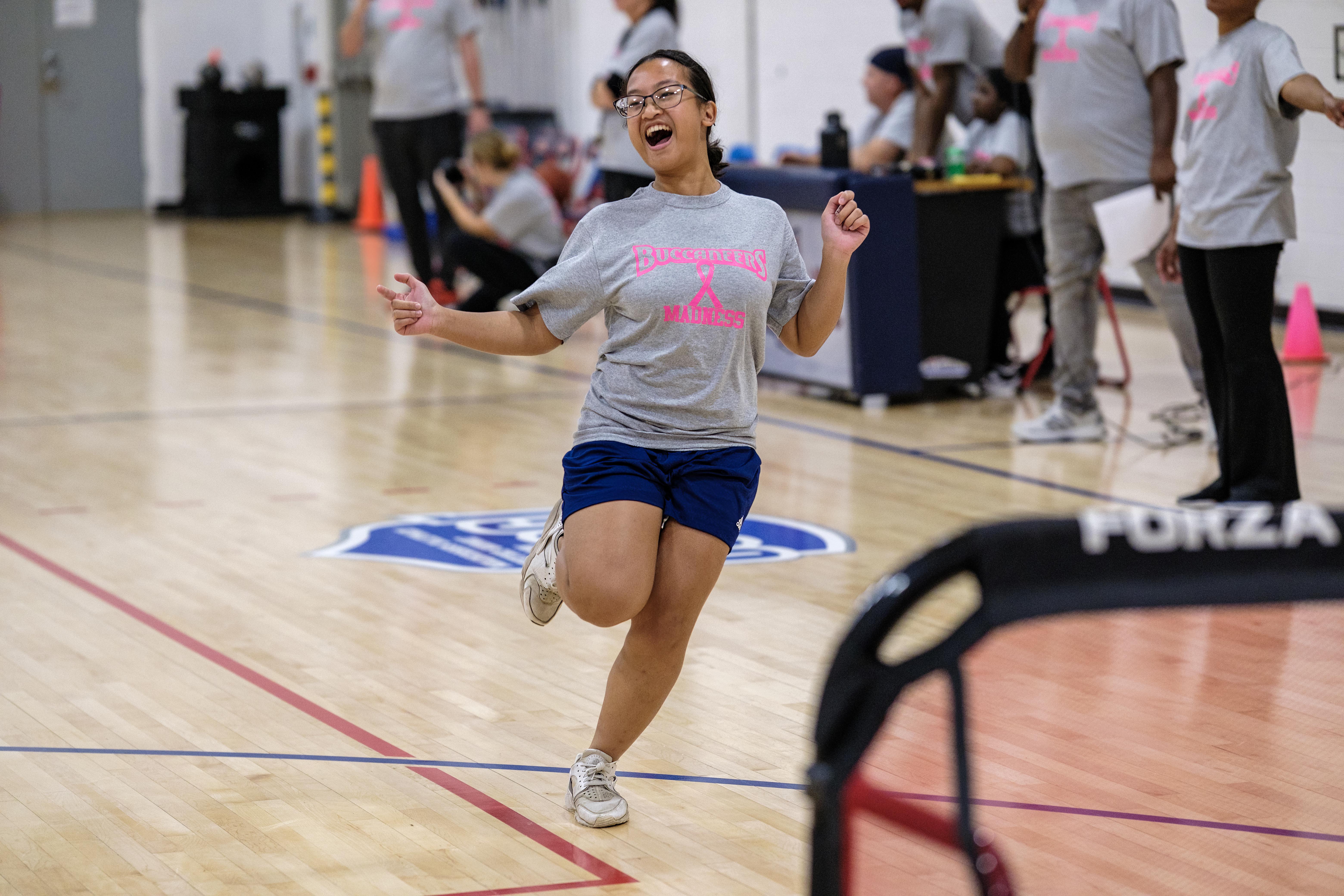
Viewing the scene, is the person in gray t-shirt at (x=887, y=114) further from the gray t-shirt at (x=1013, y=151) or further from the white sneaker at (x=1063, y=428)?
the white sneaker at (x=1063, y=428)

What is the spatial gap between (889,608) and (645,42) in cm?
697

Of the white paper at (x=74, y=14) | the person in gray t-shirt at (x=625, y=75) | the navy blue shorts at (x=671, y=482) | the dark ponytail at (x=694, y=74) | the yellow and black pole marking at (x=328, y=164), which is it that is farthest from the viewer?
the white paper at (x=74, y=14)

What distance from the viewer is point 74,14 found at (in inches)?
703

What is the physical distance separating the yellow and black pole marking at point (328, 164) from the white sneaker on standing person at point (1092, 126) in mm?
12002

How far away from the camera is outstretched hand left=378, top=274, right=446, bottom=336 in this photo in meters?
2.81

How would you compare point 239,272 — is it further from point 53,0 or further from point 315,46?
point 53,0

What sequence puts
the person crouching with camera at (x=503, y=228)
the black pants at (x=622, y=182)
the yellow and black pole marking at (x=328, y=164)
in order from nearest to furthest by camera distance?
the black pants at (x=622, y=182)
the person crouching with camera at (x=503, y=228)
the yellow and black pole marking at (x=328, y=164)

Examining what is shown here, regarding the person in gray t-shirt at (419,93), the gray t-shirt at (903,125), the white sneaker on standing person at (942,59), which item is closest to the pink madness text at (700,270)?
the white sneaker on standing person at (942,59)

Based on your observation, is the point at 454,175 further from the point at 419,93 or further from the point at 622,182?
the point at 622,182

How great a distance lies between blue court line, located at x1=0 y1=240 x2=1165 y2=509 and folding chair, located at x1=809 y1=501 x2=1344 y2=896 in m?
0.84

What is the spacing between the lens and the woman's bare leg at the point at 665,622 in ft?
9.39

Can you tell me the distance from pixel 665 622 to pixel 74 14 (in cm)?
1688

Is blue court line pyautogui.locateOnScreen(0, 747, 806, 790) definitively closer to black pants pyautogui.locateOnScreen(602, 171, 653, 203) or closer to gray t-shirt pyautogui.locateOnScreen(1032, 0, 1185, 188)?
gray t-shirt pyautogui.locateOnScreen(1032, 0, 1185, 188)

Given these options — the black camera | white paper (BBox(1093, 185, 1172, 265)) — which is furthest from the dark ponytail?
the black camera
